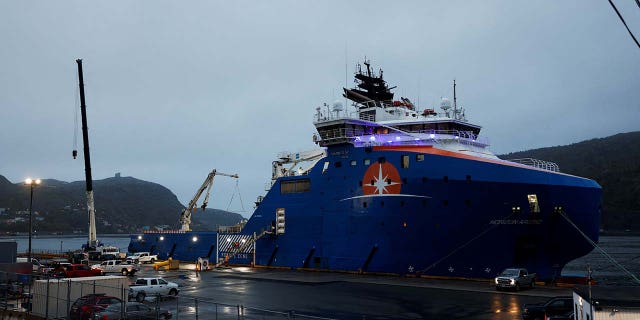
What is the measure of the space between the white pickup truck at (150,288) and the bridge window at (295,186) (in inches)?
521

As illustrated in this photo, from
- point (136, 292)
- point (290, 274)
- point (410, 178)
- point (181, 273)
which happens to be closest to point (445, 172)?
point (410, 178)

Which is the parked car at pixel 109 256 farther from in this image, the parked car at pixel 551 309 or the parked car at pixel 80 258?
the parked car at pixel 551 309

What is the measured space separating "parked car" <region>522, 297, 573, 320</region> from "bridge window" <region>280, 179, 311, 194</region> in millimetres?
20798

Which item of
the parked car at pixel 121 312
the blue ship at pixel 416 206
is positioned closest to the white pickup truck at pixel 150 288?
the parked car at pixel 121 312

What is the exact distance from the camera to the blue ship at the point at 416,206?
86.0 feet

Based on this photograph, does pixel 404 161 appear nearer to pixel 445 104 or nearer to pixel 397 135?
pixel 397 135

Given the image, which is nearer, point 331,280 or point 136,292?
point 136,292

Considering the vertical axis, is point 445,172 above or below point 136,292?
above

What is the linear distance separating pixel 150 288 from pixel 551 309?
61.1 ft

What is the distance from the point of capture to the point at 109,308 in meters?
15.6

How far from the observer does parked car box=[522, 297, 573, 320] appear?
53.7 ft

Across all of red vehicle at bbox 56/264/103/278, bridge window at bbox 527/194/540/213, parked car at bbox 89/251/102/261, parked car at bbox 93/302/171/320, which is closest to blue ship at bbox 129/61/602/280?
bridge window at bbox 527/194/540/213

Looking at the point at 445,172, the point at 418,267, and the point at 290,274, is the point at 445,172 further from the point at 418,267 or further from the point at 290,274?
the point at 290,274

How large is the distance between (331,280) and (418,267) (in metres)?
5.41
